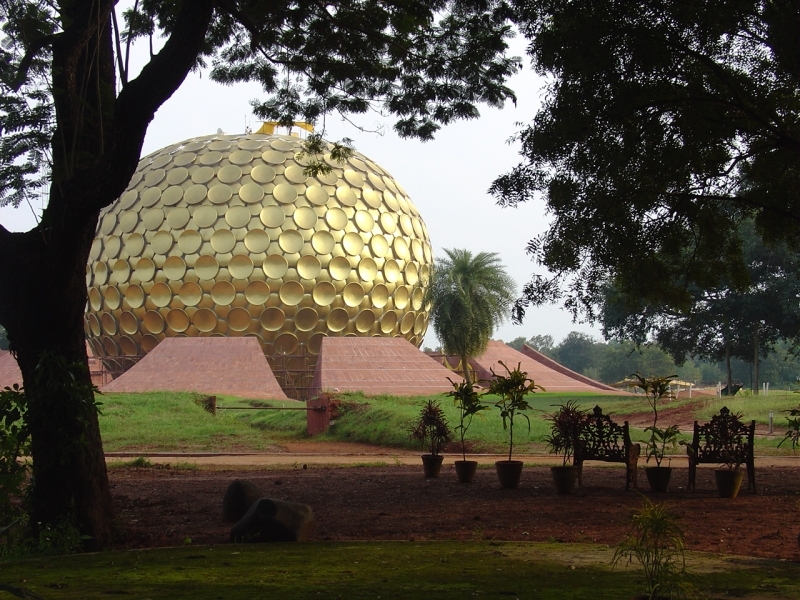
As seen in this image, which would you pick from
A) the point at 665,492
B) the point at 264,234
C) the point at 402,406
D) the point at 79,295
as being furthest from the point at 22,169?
the point at 264,234

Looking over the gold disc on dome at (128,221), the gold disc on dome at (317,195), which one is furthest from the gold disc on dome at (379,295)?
the gold disc on dome at (128,221)

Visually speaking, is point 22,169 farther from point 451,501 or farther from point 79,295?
point 451,501

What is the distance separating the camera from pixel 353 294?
32688 mm

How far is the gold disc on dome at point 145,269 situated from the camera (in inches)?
1264

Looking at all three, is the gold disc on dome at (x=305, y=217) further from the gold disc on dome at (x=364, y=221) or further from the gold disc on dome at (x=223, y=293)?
the gold disc on dome at (x=223, y=293)

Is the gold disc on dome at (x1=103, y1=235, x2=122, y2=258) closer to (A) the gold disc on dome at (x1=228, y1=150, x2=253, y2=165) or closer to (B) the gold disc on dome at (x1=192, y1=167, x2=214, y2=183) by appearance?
(B) the gold disc on dome at (x1=192, y1=167, x2=214, y2=183)

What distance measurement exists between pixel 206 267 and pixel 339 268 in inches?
189

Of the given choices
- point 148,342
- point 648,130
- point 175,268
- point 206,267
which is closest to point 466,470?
point 648,130

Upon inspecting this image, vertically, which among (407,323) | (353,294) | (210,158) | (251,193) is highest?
(210,158)

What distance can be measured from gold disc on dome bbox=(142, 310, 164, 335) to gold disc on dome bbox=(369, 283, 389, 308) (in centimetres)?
783

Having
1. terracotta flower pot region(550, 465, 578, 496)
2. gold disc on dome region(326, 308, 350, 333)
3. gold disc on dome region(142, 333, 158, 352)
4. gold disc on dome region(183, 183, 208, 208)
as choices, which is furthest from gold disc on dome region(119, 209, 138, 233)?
terracotta flower pot region(550, 465, 578, 496)

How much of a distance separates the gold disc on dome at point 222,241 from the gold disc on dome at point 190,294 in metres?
1.55

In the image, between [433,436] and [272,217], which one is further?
[272,217]

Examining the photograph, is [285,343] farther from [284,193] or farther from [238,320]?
[284,193]
